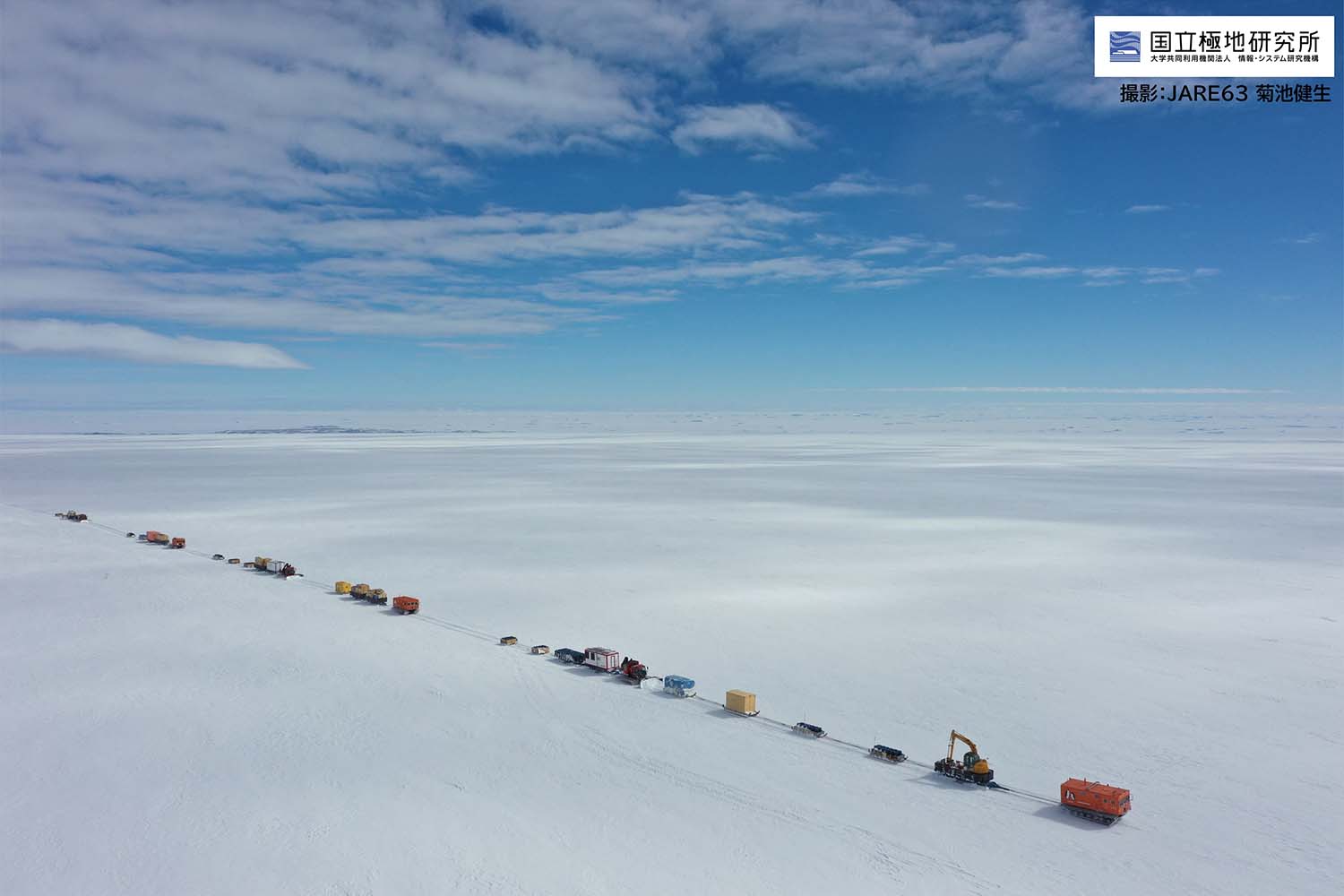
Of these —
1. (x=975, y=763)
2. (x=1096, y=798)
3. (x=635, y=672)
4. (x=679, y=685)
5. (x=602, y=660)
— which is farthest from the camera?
(x=602, y=660)

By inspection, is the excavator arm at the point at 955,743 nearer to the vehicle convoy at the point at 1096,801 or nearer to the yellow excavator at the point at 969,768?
the yellow excavator at the point at 969,768

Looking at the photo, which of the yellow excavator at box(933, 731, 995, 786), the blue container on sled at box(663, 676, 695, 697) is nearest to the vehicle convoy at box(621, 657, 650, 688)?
the blue container on sled at box(663, 676, 695, 697)

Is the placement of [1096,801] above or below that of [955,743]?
below

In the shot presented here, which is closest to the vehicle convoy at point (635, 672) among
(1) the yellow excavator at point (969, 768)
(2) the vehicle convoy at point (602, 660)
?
(2) the vehicle convoy at point (602, 660)

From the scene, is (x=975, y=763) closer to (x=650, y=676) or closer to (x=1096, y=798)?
(x=1096, y=798)

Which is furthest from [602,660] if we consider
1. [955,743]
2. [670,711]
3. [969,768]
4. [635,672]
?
[969,768]

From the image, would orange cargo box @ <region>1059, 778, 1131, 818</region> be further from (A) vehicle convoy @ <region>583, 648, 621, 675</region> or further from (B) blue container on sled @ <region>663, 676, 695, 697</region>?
(A) vehicle convoy @ <region>583, 648, 621, 675</region>

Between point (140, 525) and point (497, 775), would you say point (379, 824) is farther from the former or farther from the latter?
point (140, 525)
